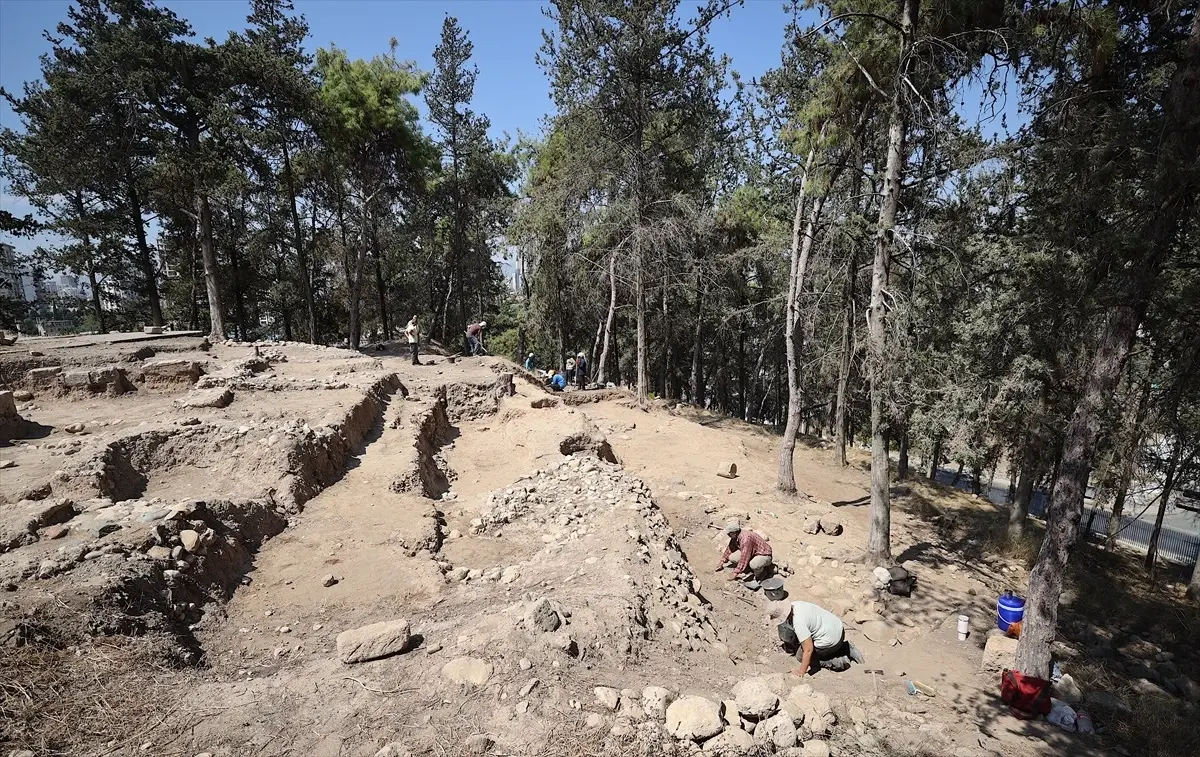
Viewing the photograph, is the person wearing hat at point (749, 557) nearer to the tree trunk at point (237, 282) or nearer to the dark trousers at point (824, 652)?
the dark trousers at point (824, 652)

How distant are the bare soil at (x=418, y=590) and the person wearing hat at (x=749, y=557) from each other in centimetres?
32

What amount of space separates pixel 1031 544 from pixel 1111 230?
27.6 feet

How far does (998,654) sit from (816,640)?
9.06 feet

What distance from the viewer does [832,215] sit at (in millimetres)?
11773

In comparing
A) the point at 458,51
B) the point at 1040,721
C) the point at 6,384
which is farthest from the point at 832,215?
the point at 458,51

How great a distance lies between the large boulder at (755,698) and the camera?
4.80m

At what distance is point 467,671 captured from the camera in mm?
4844

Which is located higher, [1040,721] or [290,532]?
[290,532]

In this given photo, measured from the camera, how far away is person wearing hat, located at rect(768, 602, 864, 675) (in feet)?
22.0

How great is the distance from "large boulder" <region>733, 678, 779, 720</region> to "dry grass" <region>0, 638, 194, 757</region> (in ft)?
15.0

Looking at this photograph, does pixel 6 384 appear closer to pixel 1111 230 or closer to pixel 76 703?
pixel 76 703

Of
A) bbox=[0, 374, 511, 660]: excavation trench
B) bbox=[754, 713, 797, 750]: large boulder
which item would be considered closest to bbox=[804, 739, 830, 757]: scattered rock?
bbox=[754, 713, 797, 750]: large boulder

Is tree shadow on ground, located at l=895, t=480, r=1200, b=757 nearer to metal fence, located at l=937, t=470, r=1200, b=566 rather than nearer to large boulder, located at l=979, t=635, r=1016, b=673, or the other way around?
large boulder, located at l=979, t=635, r=1016, b=673

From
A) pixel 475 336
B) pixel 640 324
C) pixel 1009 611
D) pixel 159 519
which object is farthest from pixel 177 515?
pixel 475 336
